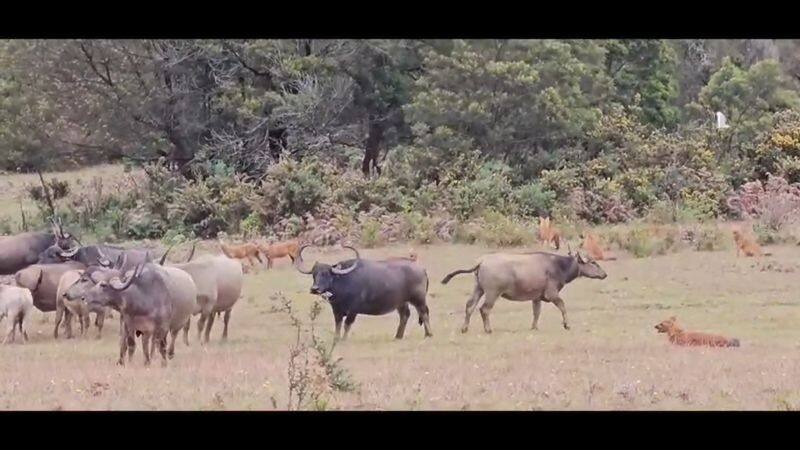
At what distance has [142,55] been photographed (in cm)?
1464

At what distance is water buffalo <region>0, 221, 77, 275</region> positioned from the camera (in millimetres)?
12008

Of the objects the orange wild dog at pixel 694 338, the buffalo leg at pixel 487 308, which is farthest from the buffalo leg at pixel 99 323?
the orange wild dog at pixel 694 338

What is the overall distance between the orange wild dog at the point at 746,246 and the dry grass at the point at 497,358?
0.54 metres

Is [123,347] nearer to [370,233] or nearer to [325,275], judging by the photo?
[325,275]

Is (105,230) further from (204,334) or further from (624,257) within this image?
(624,257)

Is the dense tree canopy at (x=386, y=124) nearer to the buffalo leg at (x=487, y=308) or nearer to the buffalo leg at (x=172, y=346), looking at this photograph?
the buffalo leg at (x=487, y=308)

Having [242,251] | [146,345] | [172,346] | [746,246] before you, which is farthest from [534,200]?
[146,345]

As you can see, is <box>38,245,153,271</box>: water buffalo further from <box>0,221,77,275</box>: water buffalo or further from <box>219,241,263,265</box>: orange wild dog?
<box>219,241,263,265</box>: orange wild dog

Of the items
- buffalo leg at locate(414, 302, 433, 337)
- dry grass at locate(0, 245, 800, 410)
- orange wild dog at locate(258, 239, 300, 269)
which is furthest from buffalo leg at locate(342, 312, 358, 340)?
orange wild dog at locate(258, 239, 300, 269)

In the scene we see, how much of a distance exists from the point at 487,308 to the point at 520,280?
0.40 m

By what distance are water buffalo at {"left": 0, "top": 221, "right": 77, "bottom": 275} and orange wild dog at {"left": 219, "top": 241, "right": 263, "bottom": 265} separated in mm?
1553

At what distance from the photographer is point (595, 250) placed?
38.5 ft

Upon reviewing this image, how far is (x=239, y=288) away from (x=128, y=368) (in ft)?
4.74
